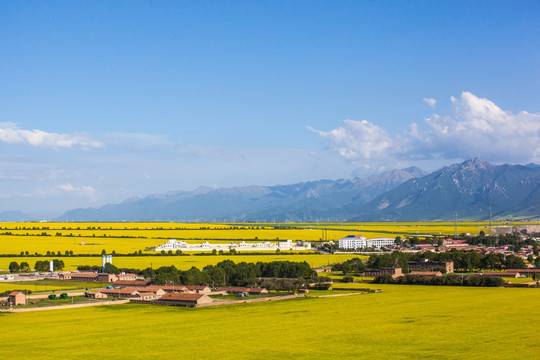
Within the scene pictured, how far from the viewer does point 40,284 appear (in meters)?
59.8

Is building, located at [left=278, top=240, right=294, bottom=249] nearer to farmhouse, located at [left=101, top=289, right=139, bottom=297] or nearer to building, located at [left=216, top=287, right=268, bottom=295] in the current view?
building, located at [left=216, top=287, right=268, bottom=295]

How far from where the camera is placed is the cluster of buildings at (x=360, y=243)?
371 feet

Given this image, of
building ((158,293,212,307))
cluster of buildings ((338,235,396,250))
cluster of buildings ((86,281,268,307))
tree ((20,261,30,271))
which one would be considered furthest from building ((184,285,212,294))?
cluster of buildings ((338,235,396,250))

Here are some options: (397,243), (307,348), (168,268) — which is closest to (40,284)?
(168,268)

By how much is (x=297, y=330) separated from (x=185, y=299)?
15275 mm

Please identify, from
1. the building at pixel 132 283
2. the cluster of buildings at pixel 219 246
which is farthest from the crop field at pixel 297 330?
the cluster of buildings at pixel 219 246

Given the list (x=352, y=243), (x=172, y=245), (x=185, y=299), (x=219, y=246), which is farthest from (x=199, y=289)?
(x=352, y=243)

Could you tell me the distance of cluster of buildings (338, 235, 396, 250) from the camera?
112969 millimetres

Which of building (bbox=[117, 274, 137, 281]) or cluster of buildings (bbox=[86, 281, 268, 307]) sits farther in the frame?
building (bbox=[117, 274, 137, 281])

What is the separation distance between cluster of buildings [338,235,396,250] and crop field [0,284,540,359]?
64675 millimetres

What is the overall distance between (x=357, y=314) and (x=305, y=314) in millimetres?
3105

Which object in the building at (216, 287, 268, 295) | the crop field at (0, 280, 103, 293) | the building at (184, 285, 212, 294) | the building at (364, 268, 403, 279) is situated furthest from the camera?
the building at (364, 268, 403, 279)

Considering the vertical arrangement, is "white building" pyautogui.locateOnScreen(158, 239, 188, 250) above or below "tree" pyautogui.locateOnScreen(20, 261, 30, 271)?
above

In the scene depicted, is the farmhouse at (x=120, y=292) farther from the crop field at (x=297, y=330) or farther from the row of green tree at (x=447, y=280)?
the row of green tree at (x=447, y=280)
